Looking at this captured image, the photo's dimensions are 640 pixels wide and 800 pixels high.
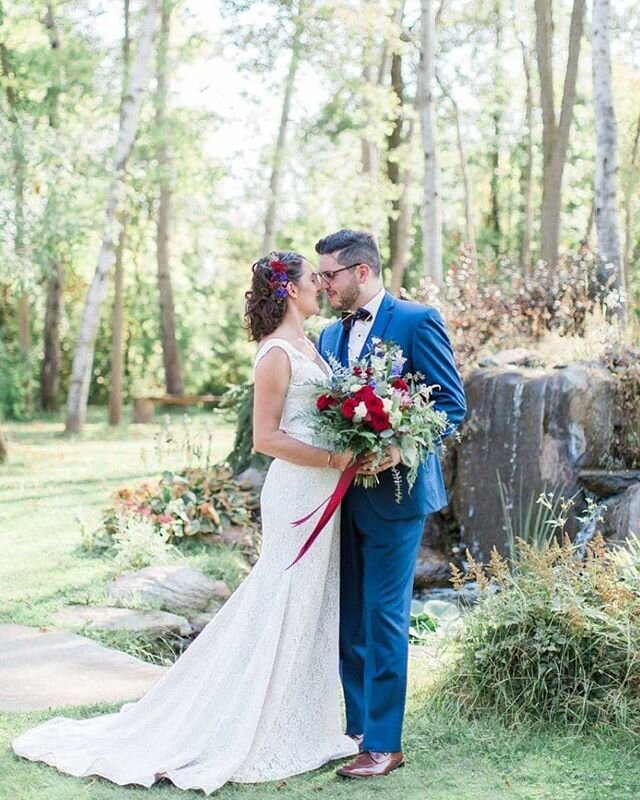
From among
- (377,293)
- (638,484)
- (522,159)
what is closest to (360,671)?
(377,293)

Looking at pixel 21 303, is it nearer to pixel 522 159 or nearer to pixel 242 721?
pixel 522 159

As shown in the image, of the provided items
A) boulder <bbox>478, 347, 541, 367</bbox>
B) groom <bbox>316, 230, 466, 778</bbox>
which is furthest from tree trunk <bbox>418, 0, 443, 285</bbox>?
groom <bbox>316, 230, 466, 778</bbox>

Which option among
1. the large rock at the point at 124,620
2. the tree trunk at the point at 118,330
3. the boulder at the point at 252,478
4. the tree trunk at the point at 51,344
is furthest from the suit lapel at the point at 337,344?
the tree trunk at the point at 51,344

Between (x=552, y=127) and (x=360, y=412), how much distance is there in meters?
14.6

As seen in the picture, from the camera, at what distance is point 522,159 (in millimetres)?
32688

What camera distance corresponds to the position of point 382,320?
14.5 ft

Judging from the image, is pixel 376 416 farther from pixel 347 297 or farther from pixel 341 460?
pixel 347 297

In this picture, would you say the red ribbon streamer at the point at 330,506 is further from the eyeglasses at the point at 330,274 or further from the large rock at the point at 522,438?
the large rock at the point at 522,438

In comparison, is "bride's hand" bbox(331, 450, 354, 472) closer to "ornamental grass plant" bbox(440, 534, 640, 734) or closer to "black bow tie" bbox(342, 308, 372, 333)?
"black bow tie" bbox(342, 308, 372, 333)

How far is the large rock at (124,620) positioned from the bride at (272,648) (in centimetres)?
225

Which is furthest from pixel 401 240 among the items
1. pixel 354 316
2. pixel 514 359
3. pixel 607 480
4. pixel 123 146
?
pixel 354 316

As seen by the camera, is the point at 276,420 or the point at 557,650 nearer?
the point at 276,420

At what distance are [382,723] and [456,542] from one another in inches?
227

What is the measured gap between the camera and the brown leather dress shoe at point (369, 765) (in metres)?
4.25
